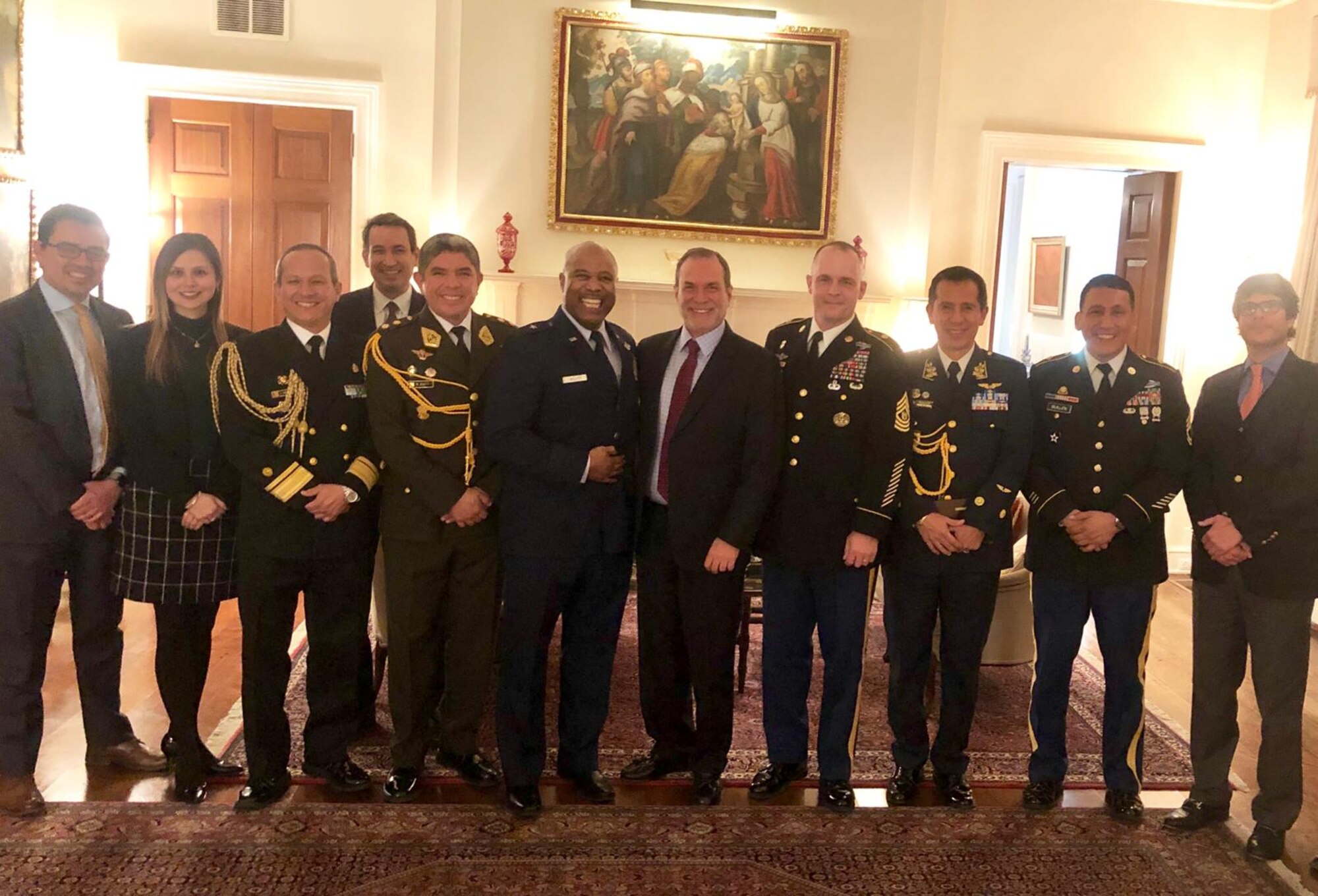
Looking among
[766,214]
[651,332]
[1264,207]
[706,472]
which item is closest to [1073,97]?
[1264,207]

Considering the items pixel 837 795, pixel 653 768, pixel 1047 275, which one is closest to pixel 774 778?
pixel 837 795

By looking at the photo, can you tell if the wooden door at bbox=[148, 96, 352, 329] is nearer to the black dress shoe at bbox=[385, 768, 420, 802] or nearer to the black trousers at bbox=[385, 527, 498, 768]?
the black trousers at bbox=[385, 527, 498, 768]

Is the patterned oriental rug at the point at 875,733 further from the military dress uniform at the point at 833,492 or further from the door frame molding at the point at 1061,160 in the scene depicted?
the door frame molding at the point at 1061,160

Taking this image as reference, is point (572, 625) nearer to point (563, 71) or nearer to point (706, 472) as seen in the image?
point (706, 472)

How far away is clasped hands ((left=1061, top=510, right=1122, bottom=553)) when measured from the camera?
2.82m

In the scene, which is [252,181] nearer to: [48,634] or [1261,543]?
[48,634]

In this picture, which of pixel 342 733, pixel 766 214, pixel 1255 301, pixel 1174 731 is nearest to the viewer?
pixel 1255 301

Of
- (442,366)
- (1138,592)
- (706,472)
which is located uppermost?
(442,366)

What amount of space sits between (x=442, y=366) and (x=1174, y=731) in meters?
2.89

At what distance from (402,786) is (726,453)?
52.1 inches

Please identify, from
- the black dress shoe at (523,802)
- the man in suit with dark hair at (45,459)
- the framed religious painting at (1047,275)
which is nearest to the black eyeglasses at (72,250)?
the man in suit with dark hair at (45,459)

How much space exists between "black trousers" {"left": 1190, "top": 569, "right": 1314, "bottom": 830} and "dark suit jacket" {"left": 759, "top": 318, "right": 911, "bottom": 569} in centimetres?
94

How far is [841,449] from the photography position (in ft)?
9.35

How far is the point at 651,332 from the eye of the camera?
590 cm
